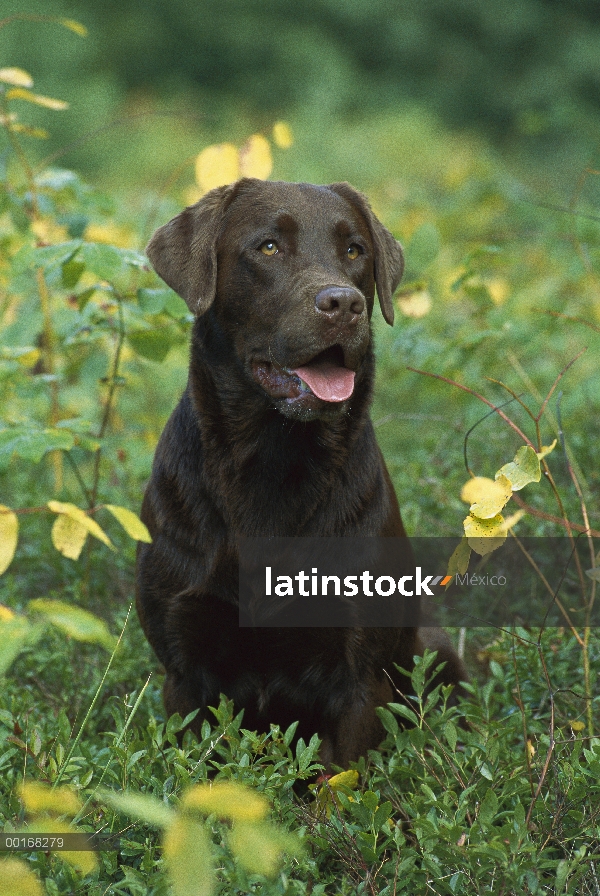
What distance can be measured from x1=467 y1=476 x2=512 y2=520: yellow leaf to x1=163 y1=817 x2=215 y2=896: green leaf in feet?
3.19

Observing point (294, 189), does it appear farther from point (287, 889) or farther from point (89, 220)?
point (287, 889)

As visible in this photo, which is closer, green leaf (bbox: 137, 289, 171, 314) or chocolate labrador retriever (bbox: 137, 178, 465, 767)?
chocolate labrador retriever (bbox: 137, 178, 465, 767)

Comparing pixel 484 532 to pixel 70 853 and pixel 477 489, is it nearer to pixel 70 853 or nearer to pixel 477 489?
pixel 477 489

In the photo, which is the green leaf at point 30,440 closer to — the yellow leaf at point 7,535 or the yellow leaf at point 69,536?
the yellow leaf at point 69,536

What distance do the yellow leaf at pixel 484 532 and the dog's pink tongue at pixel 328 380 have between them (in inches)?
22.7

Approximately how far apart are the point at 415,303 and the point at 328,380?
1.04 meters

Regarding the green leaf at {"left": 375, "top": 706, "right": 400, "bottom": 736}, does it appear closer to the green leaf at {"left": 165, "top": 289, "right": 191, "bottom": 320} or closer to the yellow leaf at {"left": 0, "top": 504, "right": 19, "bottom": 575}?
the yellow leaf at {"left": 0, "top": 504, "right": 19, "bottom": 575}

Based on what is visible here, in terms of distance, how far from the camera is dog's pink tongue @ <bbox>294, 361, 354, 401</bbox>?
7.72 ft

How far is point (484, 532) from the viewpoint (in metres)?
1.88

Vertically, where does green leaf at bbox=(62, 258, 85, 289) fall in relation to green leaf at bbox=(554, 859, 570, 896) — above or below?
above

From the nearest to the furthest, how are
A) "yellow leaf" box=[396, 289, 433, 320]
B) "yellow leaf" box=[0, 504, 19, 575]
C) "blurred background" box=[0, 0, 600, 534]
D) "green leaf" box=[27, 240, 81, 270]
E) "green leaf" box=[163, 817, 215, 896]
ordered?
"green leaf" box=[163, 817, 215, 896] → "yellow leaf" box=[0, 504, 19, 575] → "green leaf" box=[27, 240, 81, 270] → "yellow leaf" box=[396, 289, 433, 320] → "blurred background" box=[0, 0, 600, 534]

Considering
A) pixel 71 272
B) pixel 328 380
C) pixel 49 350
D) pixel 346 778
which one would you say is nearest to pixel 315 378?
pixel 328 380

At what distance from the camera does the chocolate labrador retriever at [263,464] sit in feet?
7.83

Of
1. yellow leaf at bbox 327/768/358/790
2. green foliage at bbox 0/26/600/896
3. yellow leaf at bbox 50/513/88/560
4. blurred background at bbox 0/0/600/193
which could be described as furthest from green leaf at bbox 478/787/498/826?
blurred background at bbox 0/0/600/193
